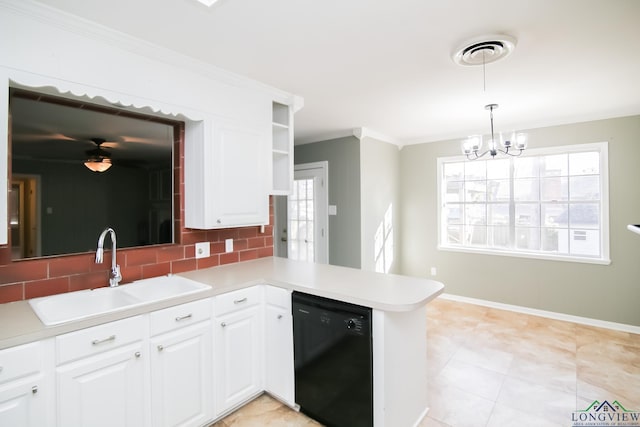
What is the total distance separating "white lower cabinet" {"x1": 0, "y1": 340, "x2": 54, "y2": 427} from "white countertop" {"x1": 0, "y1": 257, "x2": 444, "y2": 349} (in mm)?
53

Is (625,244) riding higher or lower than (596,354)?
higher

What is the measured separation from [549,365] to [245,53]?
11.3 feet

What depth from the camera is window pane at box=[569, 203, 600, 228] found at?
372 cm

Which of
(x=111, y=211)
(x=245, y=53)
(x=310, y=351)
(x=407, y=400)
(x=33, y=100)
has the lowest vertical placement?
(x=407, y=400)

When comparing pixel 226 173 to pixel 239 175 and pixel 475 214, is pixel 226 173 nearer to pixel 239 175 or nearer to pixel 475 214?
pixel 239 175

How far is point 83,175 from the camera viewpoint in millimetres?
2033

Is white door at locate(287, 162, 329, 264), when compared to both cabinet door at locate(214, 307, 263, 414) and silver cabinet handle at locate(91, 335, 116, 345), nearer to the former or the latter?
cabinet door at locate(214, 307, 263, 414)

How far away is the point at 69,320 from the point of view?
4.79ft

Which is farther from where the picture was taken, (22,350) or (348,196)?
(348,196)

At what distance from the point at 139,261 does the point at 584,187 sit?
462 centimetres

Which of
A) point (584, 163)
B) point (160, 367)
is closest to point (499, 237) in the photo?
point (584, 163)

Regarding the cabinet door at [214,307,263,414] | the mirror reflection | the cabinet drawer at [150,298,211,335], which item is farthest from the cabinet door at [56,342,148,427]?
the mirror reflection

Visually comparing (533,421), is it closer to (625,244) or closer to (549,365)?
(549,365)

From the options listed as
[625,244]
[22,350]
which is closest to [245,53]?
[22,350]
